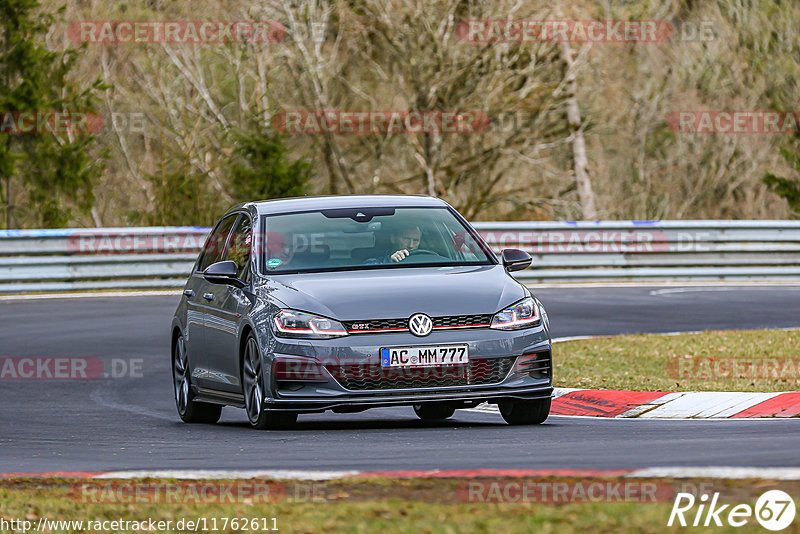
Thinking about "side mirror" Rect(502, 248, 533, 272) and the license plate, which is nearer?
the license plate

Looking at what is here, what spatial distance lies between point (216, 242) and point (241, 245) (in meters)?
0.89

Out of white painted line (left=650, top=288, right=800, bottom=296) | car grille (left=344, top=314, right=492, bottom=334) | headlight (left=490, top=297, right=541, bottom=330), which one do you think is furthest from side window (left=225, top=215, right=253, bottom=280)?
white painted line (left=650, top=288, right=800, bottom=296)

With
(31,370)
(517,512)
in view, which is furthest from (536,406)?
(31,370)

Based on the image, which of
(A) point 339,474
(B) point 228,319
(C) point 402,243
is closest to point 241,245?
(B) point 228,319

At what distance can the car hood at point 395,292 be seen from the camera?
10414 mm

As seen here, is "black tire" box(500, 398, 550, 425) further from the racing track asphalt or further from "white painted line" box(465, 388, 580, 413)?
"white painted line" box(465, 388, 580, 413)

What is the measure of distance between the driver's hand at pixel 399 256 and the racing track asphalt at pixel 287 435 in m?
1.18

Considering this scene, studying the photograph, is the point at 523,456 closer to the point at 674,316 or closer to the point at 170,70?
the point at 674,316

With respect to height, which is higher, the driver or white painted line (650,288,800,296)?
the driver

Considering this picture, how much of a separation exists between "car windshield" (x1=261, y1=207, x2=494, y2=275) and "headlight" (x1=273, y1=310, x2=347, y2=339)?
2.37ft

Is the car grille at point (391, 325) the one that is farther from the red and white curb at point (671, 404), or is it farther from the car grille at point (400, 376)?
the red and white curb at point (671, 404)

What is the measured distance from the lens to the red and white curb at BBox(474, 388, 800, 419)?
1162 centimetres

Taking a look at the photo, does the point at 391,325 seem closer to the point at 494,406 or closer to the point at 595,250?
the point at 494,406

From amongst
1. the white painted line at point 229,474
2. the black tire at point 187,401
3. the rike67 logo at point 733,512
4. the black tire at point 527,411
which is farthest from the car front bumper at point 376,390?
the rike67 logo at point 733,512
